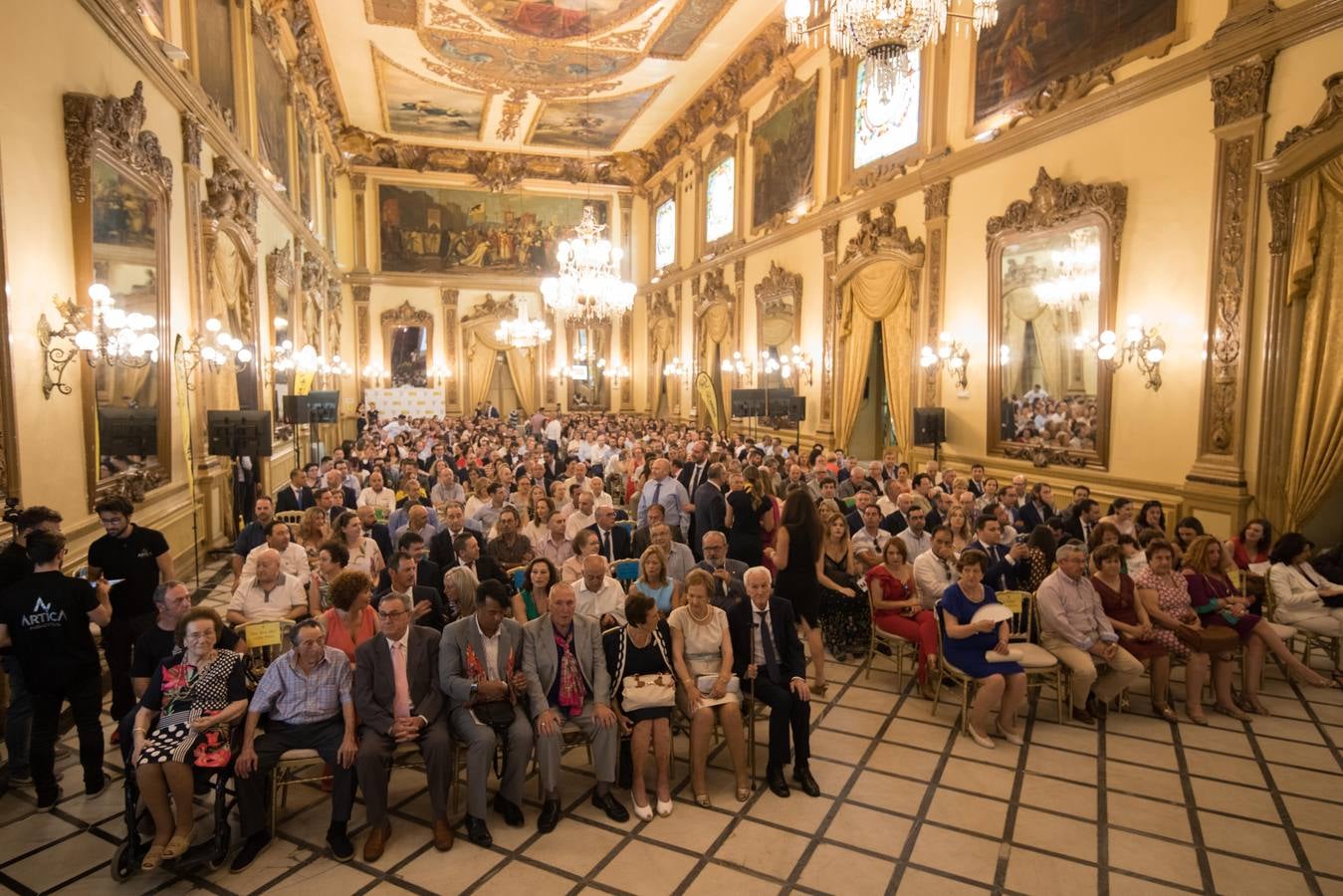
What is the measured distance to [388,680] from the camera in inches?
156

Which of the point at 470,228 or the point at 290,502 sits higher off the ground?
the point at 470,228

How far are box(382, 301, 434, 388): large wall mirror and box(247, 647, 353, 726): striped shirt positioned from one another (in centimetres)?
2345

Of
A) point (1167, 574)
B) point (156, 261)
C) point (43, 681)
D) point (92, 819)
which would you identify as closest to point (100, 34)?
point (156, 261)

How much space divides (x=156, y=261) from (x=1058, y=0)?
→ 10863 mm

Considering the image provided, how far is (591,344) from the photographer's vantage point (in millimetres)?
27781

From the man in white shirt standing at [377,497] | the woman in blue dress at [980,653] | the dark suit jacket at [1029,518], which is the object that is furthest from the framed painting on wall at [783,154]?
the woman in blue dress at [980,653]

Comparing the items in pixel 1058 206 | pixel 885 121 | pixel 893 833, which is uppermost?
pixel 885 121

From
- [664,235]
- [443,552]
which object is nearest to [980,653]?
[443,552]

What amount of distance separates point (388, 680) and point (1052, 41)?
35.0ft

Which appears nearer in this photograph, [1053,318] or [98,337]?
[98,337]

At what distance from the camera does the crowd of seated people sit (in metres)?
3.83

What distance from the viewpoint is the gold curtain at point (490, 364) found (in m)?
26.7

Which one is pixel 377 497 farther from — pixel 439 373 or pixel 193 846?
pixel 439 373

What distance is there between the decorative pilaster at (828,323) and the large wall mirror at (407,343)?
16.0 metres
